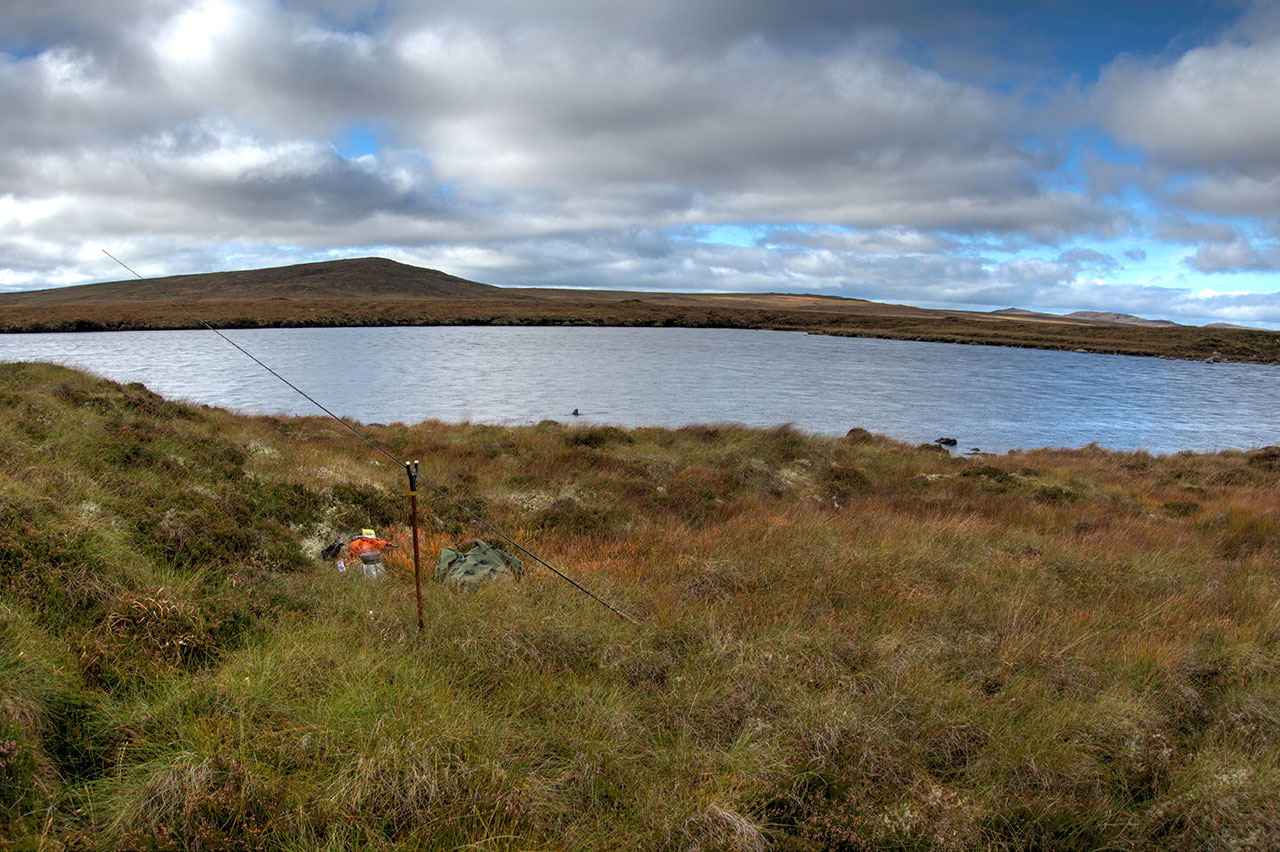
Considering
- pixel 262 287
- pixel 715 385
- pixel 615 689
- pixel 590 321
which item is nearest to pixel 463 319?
pixel 590 321

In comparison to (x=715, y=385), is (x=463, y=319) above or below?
above

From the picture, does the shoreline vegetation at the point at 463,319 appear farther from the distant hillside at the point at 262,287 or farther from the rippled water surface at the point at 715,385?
the rippled water surface at the point at 715,385

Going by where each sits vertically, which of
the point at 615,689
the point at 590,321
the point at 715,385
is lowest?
the point at 615,689

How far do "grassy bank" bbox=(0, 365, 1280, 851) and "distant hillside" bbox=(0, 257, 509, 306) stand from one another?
541ft

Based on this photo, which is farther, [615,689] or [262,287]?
[262,287]

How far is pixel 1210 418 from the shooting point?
1523 inches

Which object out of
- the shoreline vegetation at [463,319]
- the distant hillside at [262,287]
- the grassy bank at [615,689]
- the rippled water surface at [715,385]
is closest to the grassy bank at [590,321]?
the shoreline vegetation at [463,319]

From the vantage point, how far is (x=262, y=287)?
170000mm

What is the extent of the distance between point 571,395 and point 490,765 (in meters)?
35.0

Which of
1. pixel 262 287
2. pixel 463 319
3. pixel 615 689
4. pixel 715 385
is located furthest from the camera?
pixel 262 287

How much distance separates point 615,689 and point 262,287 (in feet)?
633

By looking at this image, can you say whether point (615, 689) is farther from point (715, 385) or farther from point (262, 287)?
point (262, 287)

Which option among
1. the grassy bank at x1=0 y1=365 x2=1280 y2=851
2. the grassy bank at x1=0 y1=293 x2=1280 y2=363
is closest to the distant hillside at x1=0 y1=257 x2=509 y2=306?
the grassy bank at x1=0 y1=293 x2=1280 y2=363

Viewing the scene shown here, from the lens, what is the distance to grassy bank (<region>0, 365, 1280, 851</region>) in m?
3.40
